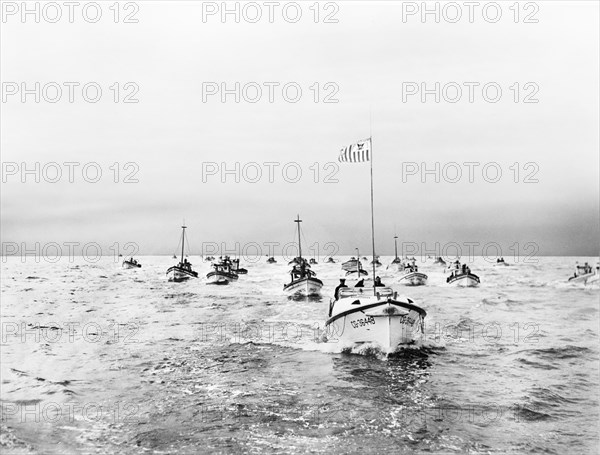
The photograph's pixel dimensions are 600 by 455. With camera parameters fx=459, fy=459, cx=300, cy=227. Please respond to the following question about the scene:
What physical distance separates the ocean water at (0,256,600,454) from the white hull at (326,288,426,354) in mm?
463

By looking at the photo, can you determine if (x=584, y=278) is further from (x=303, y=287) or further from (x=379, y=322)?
(x=379, y=322)

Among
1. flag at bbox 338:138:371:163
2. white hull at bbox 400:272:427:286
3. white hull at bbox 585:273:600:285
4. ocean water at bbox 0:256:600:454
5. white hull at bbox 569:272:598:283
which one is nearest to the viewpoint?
ocean water at bbox 0:256:600:454

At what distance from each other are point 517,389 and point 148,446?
11.4 meters

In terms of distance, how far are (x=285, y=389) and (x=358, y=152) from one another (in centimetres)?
1165

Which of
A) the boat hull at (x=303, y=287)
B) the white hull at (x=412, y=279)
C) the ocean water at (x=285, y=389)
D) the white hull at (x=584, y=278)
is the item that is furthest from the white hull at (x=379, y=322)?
the white hull at (x=584, y=278)

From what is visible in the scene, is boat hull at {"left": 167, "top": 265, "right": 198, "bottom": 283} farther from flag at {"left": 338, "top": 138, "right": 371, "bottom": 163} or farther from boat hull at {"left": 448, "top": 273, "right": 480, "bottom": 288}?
flag at {"left": 338, "top": 138, "right": 371, "bottom": 163}

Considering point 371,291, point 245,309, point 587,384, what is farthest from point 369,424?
point 245,309

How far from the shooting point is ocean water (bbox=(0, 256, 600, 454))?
32.8ft

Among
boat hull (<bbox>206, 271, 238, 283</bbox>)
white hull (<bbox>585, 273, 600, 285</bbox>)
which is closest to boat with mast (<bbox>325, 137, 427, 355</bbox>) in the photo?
boat hull (<bbox>206, 271, 238, 283</bbox>)

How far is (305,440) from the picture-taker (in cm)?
989

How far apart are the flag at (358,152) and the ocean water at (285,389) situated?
8522 mm

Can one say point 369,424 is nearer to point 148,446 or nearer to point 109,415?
point 148,446

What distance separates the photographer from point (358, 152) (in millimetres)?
21344

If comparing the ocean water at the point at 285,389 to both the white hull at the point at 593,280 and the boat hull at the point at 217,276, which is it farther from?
the white hull at the point at 593,280
